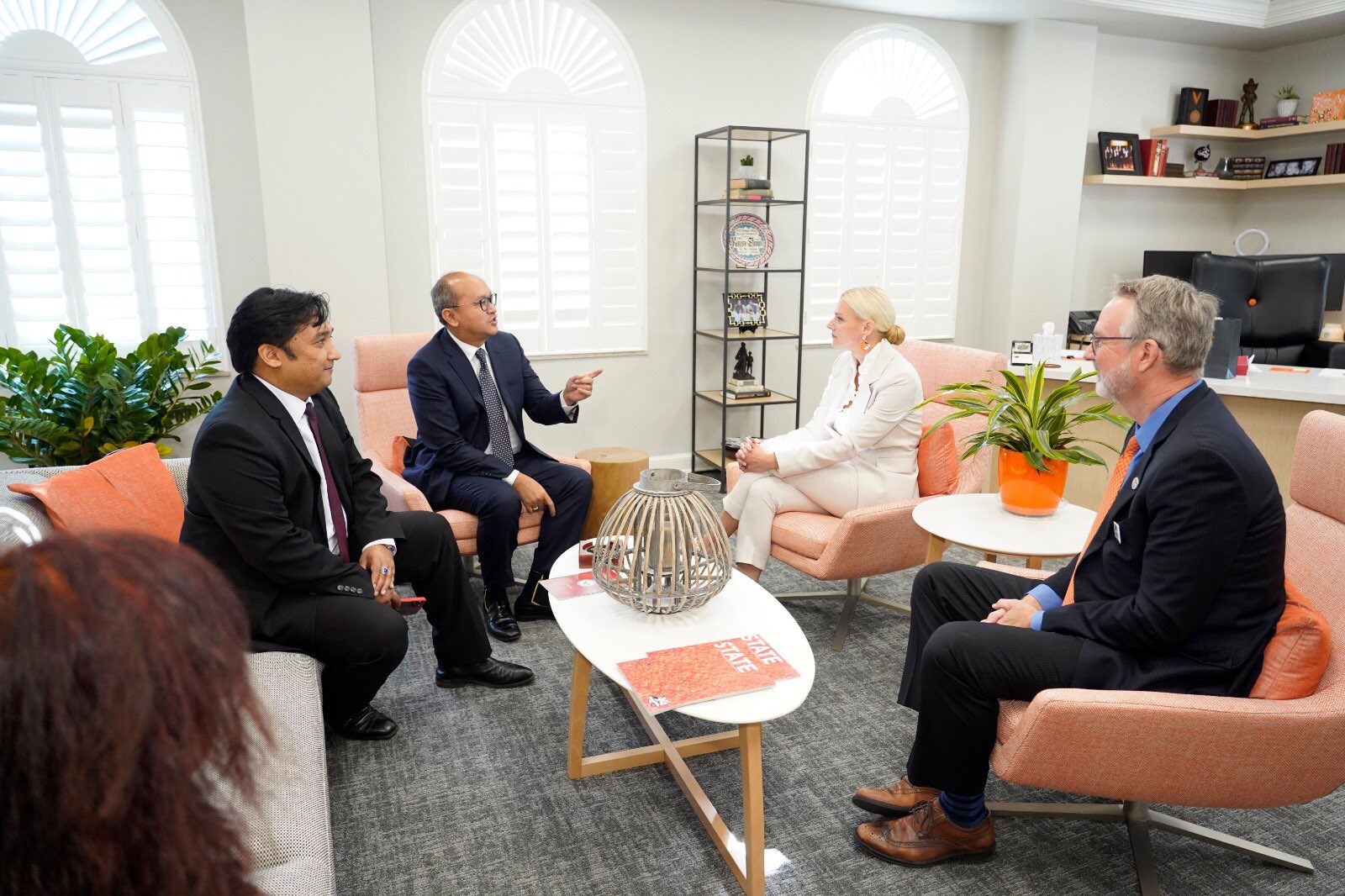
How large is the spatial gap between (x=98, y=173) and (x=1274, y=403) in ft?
16.4

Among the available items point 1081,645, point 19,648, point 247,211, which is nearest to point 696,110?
point 247,211

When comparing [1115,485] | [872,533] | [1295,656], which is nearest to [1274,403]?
[872,533]

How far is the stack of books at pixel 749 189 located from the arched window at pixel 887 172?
59 cm

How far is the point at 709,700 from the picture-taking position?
5.36 ft

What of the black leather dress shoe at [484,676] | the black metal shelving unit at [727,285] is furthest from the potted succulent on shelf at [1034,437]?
the black metal shelving unit at [727,285]

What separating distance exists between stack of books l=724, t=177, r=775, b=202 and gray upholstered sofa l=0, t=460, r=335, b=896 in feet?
10.7

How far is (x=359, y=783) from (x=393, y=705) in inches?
15.0

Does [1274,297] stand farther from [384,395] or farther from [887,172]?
[384,395]

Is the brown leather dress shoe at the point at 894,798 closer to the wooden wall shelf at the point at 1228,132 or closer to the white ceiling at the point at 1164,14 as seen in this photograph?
the white ceiling at the point at 1164,14

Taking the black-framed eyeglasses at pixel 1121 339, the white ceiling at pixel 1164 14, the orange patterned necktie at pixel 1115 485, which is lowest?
the orange patterned necktie at pixel 1115 485

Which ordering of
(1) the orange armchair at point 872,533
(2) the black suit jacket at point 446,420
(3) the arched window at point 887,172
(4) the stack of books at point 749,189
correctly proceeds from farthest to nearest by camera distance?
(3) the arched window at point 887,172 < (4) the stack of books at point 749,189 < (2) the black suit jacket at point 446,420 < (1) the orange armchair at point 872,533

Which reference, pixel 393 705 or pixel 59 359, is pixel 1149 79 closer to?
pixel 393 705

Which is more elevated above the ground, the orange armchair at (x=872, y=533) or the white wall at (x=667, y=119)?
the white wall at (x=667, y=119)

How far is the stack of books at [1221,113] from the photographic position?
562 centimetres
